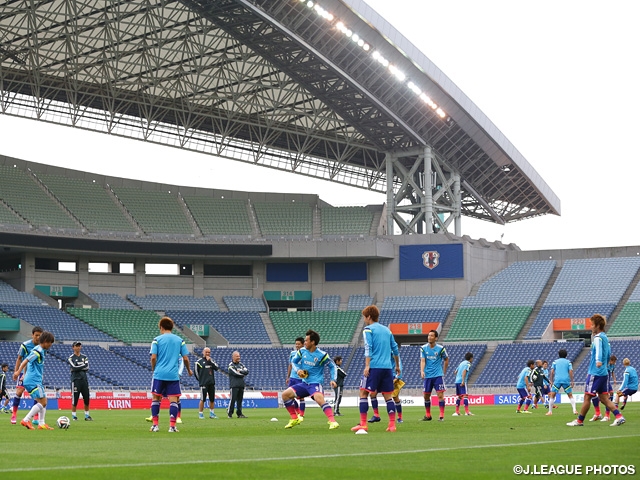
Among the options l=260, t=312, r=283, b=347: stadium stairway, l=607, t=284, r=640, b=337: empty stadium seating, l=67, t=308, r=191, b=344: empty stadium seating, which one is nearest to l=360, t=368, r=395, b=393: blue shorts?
l=67, t=308, r=191, b=344: empty stadium seating

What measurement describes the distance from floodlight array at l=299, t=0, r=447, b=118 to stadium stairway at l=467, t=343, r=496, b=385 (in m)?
16.4

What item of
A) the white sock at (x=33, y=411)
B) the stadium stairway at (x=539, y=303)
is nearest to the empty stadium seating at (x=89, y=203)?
the stadium stairway at (x=539, y=303)

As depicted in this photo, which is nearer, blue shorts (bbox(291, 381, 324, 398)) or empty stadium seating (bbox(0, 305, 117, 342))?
blue shorts (bbox(291, 381, 324, 398))

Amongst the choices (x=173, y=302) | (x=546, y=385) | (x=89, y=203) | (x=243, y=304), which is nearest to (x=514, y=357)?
(x=243, y=304)

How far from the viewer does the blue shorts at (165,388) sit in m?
18.7

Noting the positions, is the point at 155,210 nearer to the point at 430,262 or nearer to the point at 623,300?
the point at 430,262

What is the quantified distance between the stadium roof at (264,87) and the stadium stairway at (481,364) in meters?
15.2

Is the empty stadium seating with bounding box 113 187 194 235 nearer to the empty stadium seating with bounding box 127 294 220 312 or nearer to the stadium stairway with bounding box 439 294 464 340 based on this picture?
the empty stadium seating with bounding box 127 294 220 312

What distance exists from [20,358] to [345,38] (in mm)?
41184

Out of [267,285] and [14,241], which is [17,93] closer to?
[14,241]

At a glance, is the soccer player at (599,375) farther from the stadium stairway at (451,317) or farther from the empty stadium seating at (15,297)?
the empty stadium seating at (15,297)

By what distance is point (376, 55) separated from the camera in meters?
62.2

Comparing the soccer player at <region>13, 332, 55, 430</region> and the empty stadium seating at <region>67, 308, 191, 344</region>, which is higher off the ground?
the empty stadium seating at <region>67, 308, 191, 344</region>

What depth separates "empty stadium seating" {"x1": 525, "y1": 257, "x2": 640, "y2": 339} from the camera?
233 ft
